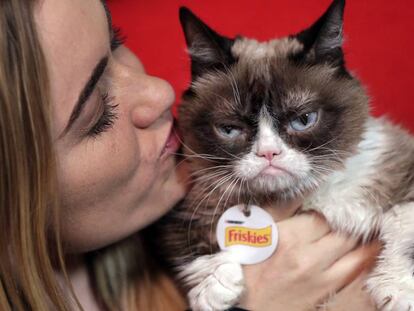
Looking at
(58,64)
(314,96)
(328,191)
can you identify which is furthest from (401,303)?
(58,64)

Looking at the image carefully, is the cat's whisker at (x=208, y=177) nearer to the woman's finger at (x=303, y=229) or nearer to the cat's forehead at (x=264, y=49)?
the woman's finger at (x=303, y=229)

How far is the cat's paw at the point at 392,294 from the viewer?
3.61 ft

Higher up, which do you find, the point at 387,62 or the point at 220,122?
the point at 387,62

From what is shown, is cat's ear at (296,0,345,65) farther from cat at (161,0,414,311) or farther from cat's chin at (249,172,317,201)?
cat's chin at (249,172,317,201)

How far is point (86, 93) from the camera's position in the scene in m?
1.01

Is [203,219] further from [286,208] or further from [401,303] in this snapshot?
[401,303]

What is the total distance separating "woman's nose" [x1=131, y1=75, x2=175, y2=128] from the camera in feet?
3.82

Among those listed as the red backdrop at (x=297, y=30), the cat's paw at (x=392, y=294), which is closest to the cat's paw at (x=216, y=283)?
the cat's paw at (x=392, y=294)

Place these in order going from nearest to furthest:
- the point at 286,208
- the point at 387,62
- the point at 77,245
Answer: the point at 77,245 < the point at 286,208 < the point at 387,62

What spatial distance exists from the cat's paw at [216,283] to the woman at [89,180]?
73 millimetres

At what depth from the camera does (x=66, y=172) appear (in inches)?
40.9

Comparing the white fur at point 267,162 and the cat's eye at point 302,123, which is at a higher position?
the cat's eye at point 302,123

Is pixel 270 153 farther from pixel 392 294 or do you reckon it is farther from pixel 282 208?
pixel 392 294

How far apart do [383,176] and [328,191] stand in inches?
5.8
